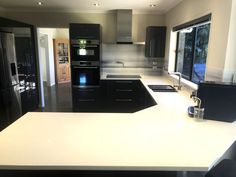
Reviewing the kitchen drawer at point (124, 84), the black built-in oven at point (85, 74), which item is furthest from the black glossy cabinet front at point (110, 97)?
the black built-in oven at point (85, 74)

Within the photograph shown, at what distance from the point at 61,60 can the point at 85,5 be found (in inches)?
169

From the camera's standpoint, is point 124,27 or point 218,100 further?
point 124,27

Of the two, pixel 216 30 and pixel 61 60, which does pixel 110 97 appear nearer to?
pixel 216 30

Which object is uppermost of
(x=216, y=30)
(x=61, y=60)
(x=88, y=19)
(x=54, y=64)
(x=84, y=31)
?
(x=88, y=19)

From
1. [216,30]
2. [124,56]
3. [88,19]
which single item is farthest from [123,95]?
[216,30]

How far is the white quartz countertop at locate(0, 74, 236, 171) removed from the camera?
41.2 inches

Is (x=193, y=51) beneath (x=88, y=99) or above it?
above

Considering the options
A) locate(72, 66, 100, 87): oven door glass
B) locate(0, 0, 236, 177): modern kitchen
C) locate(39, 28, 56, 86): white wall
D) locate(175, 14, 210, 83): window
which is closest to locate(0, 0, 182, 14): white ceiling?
locate(0, 0, 236, 177): modern kitchen

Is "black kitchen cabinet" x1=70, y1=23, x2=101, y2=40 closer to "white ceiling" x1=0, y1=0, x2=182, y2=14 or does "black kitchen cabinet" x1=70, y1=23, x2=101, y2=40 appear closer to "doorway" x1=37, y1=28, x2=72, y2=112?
"white ceiling" x1=0, y1=0, x2=182, y2=14

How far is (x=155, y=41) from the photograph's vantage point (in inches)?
177

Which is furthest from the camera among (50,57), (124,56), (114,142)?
(50,57)

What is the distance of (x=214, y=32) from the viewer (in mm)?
2285

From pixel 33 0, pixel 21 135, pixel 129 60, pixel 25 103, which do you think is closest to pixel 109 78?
pixel 129 60

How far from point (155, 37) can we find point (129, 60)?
0.88m
